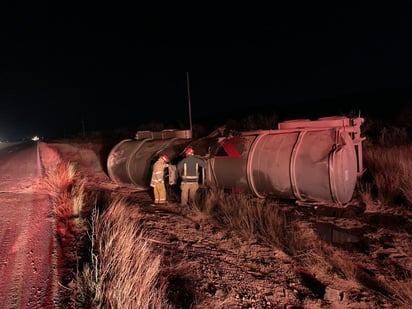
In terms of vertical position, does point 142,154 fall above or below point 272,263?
above

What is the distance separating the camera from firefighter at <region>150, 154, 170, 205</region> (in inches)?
316

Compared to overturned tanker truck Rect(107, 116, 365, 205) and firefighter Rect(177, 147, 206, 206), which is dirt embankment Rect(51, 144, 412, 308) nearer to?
overturned tanker truck Rect(107, 116, 365, 205)

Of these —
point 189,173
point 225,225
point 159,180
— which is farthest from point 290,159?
point 159,180

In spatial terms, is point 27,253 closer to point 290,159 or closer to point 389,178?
point 290,159

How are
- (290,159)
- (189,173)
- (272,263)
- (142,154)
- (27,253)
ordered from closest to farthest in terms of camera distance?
(27,253), (272,263), (290,159), (189,173), (142,154)

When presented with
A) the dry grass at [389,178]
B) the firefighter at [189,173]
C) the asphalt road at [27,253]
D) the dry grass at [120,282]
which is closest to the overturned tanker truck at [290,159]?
the firefighter at [189,173]

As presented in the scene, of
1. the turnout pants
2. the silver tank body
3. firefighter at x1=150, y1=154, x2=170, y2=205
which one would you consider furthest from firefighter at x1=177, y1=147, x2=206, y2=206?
the silver tank body

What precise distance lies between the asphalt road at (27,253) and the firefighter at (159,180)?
257 centimetres

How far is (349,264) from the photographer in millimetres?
4504

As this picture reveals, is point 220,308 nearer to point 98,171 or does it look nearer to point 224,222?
point 224,222

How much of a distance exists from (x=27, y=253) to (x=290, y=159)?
525 centimetres

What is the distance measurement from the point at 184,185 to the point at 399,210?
513 centimetres

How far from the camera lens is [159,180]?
8078 millimetres

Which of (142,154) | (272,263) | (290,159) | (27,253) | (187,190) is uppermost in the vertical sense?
(142,154)
